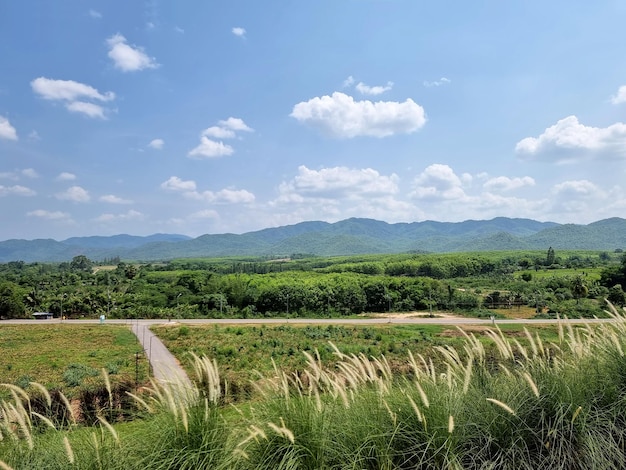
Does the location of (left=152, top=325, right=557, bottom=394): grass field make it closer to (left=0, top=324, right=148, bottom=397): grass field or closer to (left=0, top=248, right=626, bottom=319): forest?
(left=0, top=324, right=148, bottom=397): grass field

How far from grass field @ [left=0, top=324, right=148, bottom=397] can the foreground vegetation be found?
1800cm

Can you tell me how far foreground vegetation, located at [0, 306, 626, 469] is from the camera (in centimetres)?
330

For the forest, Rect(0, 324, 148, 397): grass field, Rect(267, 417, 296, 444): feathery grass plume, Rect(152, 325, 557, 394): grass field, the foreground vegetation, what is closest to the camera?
Rect(267, 417, 296, 444): feathery grass plume

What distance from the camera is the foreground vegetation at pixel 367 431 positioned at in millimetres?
3305

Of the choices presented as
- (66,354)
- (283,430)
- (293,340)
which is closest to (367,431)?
(283,430)

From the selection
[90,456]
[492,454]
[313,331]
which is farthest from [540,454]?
[313,331]

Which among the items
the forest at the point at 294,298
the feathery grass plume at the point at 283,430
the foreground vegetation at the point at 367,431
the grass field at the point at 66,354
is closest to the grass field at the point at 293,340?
the grass field at the point at 66,354

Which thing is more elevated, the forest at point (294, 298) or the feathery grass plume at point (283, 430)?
the feathery grass plume at point (283, 430)

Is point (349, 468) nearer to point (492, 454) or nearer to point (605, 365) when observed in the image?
point (492, 454)

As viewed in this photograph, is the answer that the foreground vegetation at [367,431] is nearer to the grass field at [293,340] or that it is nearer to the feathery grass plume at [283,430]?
the feathery grass plume at [283,430]

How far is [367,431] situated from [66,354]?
3894 centimetres

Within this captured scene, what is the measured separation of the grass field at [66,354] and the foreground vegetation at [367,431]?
59.1 feet

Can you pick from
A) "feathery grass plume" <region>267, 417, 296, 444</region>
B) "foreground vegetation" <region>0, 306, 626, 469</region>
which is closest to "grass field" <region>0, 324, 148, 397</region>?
"foreground vegetation" <region>0, 306, 626, 469</region>

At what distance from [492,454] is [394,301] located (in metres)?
72.4
